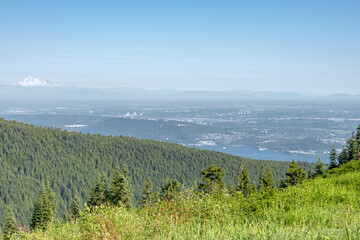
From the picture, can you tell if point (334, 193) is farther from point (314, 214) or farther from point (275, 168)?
point (275, 168)

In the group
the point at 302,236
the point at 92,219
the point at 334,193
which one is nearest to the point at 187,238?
the point at 302,236

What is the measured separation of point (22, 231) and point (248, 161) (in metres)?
189

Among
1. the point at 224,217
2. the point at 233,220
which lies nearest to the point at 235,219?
the point at 224,217

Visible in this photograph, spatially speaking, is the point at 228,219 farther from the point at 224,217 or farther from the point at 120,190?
the point at 120,190

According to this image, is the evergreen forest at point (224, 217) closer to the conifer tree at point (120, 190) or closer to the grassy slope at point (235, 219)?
the grassy slope at point (235, 219)

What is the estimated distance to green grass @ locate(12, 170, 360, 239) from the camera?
578 cm

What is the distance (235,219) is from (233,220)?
48 centimetres

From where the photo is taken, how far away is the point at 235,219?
925 centimetres

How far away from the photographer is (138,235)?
705cm

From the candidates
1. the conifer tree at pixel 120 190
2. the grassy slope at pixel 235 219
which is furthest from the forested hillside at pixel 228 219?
the conifer tree at pixel 120 190

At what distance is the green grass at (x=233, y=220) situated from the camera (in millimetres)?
5782

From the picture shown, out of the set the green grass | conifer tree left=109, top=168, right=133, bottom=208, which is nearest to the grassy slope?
the green grass

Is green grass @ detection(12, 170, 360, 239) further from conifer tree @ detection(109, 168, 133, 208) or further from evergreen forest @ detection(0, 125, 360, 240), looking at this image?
conifer tree @ detection(109, 168, 133, 208)

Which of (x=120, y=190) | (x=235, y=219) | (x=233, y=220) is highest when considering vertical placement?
(x=233, y=220)
